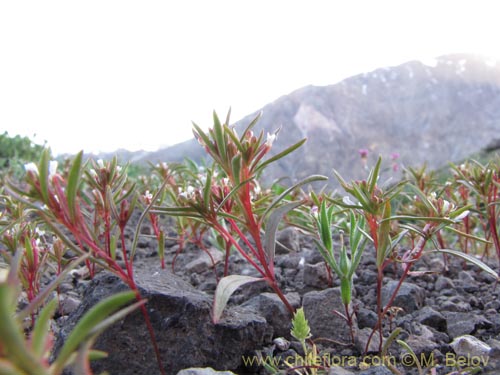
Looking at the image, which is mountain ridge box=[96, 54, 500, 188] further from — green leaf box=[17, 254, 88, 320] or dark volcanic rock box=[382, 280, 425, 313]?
green leaf box=[17, 254, 88, 320]

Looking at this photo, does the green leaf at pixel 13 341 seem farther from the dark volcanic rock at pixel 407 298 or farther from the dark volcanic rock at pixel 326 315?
the dark volcanic rock at pixel 407 298

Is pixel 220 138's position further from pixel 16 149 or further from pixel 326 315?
pixel 16 149

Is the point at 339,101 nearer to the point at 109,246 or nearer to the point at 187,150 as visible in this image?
the point at 187,150

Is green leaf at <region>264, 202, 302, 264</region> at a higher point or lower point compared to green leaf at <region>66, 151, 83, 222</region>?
lower

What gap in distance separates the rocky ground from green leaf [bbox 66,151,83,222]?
0.42 m

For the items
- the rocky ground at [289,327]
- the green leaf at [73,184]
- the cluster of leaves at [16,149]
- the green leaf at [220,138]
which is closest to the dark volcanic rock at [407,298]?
the rocky ground at [289,327]

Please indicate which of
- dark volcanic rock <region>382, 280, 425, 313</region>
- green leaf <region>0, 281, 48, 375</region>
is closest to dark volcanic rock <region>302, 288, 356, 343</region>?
dark volcanic rock <region>382, 280, 425, 313</region>

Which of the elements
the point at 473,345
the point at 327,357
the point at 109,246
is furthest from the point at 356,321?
the point at 109,246

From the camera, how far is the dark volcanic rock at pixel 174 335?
1318 millimetres

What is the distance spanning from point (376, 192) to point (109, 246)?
38.0 inches

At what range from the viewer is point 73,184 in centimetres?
105

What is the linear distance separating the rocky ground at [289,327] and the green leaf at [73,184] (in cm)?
42

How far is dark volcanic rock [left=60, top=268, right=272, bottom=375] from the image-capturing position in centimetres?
132

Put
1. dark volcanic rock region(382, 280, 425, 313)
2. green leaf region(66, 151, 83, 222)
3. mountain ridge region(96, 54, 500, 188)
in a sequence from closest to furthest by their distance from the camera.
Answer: green leaf region(66, 151, 83, 222), dark volcanic rock region(382, 280, 425, 313), mountain ridge region(96, 54, 500, 188)
